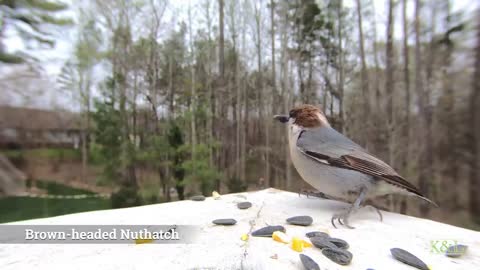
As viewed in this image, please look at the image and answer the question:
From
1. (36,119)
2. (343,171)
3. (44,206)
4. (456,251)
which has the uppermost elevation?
(36,119)

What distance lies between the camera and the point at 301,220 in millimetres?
961

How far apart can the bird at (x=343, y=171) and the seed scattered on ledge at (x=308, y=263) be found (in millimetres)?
367

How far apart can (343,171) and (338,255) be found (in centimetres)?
48

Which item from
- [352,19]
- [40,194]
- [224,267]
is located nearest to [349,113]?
[352,19]

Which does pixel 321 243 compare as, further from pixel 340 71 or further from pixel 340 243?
pixel 340 71

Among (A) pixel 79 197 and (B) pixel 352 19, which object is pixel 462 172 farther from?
(A) pixel 79 197

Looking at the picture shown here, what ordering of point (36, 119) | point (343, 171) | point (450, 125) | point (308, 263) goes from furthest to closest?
point (36, 119)
point (450, 125)
point (343, 171)
point (308, 263)

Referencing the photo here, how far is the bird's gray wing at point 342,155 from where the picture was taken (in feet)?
3.57

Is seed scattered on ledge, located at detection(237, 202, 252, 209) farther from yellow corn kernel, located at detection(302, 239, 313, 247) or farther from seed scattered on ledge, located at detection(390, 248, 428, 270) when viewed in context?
seed scattered on ledge, located at detection(390, 248, 428, 270)

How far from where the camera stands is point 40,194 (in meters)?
4.23

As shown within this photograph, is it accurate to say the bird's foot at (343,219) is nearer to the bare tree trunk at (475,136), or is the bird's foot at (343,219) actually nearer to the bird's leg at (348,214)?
the bird's leg at (348,214)

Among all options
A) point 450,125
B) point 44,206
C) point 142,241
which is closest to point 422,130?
point 450,125

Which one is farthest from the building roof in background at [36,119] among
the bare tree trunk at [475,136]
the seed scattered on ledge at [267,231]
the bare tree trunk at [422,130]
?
the bare tree trunk at [475,136]

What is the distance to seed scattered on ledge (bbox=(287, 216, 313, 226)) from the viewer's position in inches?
37.3
